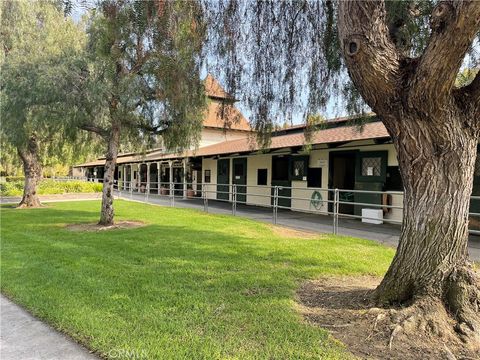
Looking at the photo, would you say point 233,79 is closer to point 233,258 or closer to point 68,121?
point 233,258

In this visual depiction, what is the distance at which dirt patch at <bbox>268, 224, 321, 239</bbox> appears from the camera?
28.6 ft

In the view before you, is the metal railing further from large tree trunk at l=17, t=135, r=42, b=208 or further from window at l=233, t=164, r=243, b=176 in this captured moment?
large tree trunk at l=17, t=135, r=42, b=208

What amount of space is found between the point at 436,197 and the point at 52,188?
23.6m

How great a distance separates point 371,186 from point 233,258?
680 centimetres

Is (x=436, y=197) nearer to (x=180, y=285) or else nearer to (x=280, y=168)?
(x=180, y=285)

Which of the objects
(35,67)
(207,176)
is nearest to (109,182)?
(35,67)

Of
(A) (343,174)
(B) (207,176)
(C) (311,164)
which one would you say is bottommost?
(B) (207,176)

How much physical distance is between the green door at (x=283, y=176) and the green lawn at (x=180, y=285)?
6.22 meters

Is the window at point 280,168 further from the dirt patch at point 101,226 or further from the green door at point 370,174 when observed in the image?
the dirt patch at point 101,226

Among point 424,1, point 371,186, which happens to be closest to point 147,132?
point 371,186

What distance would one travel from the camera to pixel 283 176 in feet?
50.3

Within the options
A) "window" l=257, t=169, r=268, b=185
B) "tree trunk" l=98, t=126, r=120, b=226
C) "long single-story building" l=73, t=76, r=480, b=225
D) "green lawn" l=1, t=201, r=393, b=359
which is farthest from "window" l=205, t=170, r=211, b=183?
"green lawn" l=1, t=201, r=393, b=359

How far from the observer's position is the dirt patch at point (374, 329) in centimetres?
304

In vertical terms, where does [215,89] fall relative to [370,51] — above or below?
above
